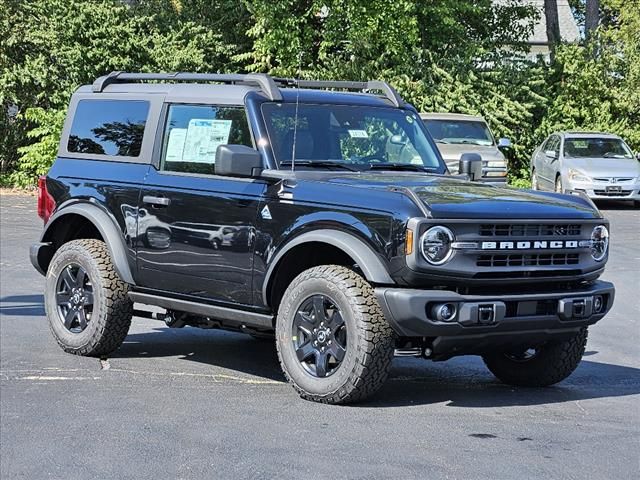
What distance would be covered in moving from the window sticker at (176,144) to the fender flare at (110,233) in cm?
65

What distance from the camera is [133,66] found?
92.9 feet

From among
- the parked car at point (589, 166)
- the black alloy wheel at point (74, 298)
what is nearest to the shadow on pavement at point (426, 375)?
the black alloy wheel at point (74, 298)

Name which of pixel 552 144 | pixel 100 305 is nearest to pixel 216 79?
pixel 100 305

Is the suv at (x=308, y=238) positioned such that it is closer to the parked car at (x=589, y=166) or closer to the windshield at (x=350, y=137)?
the windshield at (x=350, y=137)

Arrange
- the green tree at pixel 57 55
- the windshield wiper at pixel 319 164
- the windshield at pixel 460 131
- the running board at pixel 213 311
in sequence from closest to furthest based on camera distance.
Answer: the running board at pixel 213 311 → the windshield wiper at pixel 319 164 → the windshield at pixel 460 131 → the green tree at pixel 57 55

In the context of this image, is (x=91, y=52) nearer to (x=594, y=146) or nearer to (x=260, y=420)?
(x=594, y=146)

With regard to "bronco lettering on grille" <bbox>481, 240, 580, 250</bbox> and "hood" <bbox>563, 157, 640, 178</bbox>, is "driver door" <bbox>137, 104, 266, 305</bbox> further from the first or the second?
"hood" <bbox>563, 157, 640, 178</bbox>

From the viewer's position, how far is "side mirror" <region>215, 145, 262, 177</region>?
7.50m

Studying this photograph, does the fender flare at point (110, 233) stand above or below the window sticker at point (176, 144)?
below

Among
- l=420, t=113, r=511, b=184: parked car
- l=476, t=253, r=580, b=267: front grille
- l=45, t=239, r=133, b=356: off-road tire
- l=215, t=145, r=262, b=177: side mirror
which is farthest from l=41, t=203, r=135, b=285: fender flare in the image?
l=420, t=113, r=511, b=184: parked car

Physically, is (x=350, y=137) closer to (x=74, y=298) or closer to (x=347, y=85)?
(x=347, y=85)

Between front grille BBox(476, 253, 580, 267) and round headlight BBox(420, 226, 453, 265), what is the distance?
222 mm

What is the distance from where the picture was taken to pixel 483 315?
6762 millimetres

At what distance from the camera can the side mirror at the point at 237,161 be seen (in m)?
7.50
